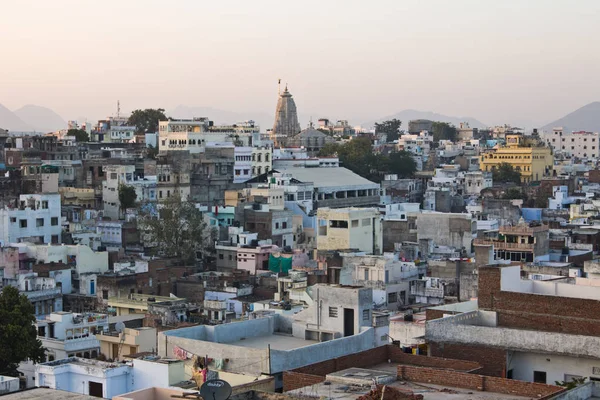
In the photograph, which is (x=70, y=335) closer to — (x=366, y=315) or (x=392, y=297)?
(x=366, y=315)

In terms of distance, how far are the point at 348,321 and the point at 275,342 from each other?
2.03 m

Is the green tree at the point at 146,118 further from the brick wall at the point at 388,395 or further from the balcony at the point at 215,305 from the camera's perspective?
the brick wall at the point at 388,395

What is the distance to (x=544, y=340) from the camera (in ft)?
59.0

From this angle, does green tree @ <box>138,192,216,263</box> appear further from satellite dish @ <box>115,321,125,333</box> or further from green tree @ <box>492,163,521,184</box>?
green tree @ <box>492,163,521,184</box>

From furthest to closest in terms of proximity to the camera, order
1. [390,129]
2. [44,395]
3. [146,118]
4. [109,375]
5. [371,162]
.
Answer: [390,129]
[146,118]
[371,162]
[109,375]
[44,395]

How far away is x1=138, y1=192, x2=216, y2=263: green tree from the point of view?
4609cm

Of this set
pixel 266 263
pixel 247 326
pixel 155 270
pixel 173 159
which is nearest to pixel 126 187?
pixel 173 159

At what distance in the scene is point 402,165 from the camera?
85000 millimetres

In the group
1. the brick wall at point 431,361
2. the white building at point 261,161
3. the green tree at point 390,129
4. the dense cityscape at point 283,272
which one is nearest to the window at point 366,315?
the dense cityscape at point 283,272

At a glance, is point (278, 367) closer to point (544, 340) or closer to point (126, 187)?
point (544, 340)

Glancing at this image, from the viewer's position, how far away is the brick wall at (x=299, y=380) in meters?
16.8

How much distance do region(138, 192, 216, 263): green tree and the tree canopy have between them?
3373 centimetres

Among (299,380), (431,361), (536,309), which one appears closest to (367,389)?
(299,380)

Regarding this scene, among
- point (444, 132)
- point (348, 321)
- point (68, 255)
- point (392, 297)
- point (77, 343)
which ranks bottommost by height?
point (77, 343)
